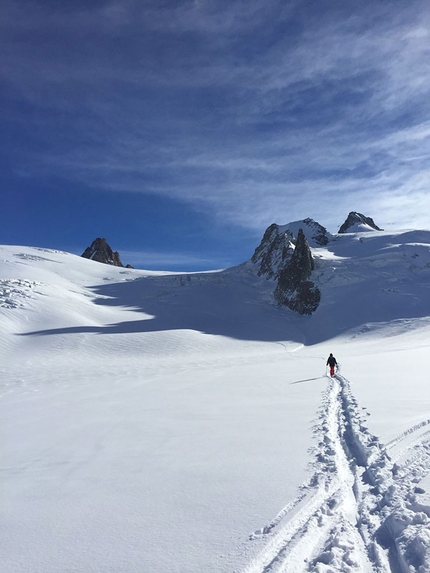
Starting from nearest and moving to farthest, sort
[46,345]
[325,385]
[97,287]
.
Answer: [325,385] < [46,345] < [97,287]

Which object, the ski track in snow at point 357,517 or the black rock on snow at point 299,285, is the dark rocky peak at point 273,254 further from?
the ski track in snow at point 357,517

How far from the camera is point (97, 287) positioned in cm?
5709

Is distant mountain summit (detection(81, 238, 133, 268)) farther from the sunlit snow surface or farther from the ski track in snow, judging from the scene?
the ski track in snow

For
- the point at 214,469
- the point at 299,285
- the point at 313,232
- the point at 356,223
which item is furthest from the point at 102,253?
the point at 214,469

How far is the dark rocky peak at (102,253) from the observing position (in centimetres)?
11162

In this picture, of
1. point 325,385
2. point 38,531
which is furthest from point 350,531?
point 325,385

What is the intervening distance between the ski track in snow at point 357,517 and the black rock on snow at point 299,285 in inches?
1841

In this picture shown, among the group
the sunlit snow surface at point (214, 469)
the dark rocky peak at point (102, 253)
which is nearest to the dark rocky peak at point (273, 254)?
the sunlit snow surface at point (214, 469)

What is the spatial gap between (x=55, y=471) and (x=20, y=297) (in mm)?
38544

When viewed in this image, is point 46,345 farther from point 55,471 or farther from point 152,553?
point 152,553

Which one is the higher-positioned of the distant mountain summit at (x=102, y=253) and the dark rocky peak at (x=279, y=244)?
the distant mountain summit at (x=102, y=253)

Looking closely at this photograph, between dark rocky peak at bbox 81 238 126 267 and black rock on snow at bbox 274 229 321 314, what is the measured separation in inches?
2664

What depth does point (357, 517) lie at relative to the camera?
4.55 m

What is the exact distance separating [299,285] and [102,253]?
75167 millimetres
